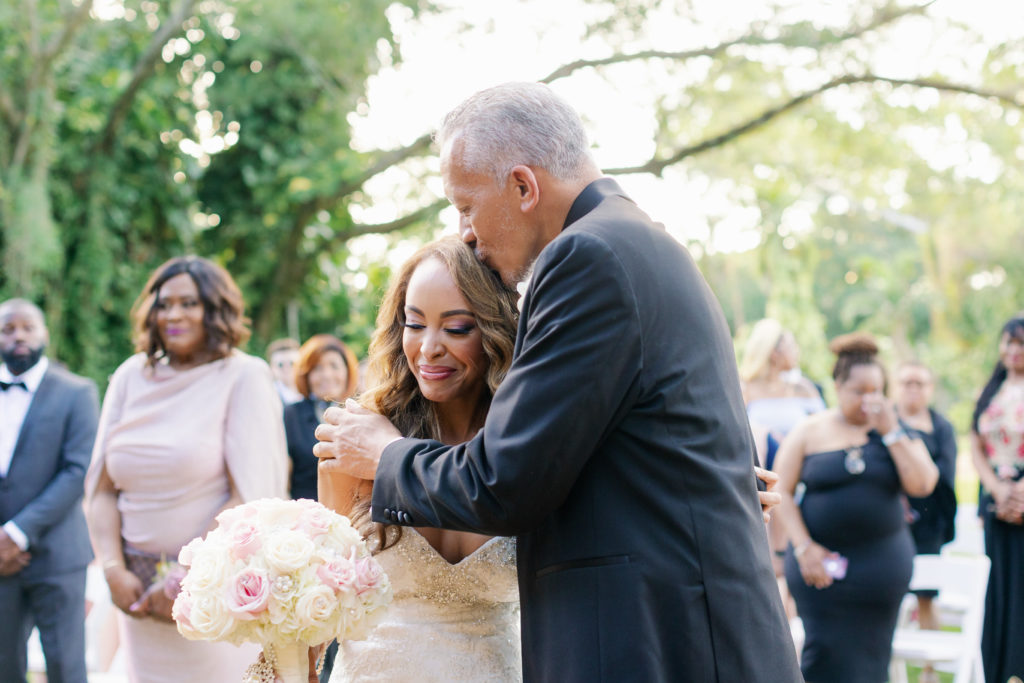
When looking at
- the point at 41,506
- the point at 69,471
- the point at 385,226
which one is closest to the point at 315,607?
the point at 41,506

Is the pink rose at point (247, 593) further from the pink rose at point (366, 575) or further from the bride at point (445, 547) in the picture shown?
the bride at point (445, 547)

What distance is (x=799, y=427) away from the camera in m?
6.24

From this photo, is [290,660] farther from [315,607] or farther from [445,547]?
[445,547]

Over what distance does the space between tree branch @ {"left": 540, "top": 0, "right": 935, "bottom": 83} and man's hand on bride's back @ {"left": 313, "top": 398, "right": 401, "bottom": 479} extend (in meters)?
8.80

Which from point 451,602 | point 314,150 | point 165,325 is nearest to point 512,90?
point 451,602

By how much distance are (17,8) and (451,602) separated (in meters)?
8.70

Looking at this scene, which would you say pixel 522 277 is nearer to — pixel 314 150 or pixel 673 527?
pixel 673 527

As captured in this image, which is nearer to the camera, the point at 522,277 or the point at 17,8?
the point at 522,277

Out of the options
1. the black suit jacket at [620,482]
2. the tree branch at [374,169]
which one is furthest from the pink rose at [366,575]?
the tree branch at [374,169]

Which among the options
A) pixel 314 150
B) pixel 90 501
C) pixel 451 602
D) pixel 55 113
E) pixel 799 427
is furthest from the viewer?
pixel 314 150

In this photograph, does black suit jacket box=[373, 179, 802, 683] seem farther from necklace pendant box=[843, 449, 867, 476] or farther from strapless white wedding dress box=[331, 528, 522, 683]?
necklace pendant box=[843, 449, 867, 476]

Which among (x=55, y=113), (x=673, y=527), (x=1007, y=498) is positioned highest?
(x=55, y=113)

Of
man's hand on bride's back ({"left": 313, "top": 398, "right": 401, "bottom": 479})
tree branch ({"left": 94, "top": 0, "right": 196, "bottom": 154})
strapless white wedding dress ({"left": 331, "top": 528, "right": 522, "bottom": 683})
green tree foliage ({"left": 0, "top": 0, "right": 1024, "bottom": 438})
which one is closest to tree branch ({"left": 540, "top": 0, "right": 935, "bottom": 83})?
green tree foliage ({"left": 0, "top": 0, "right": 1024, "bottom": 438})

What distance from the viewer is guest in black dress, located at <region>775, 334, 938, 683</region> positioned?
5.77m
